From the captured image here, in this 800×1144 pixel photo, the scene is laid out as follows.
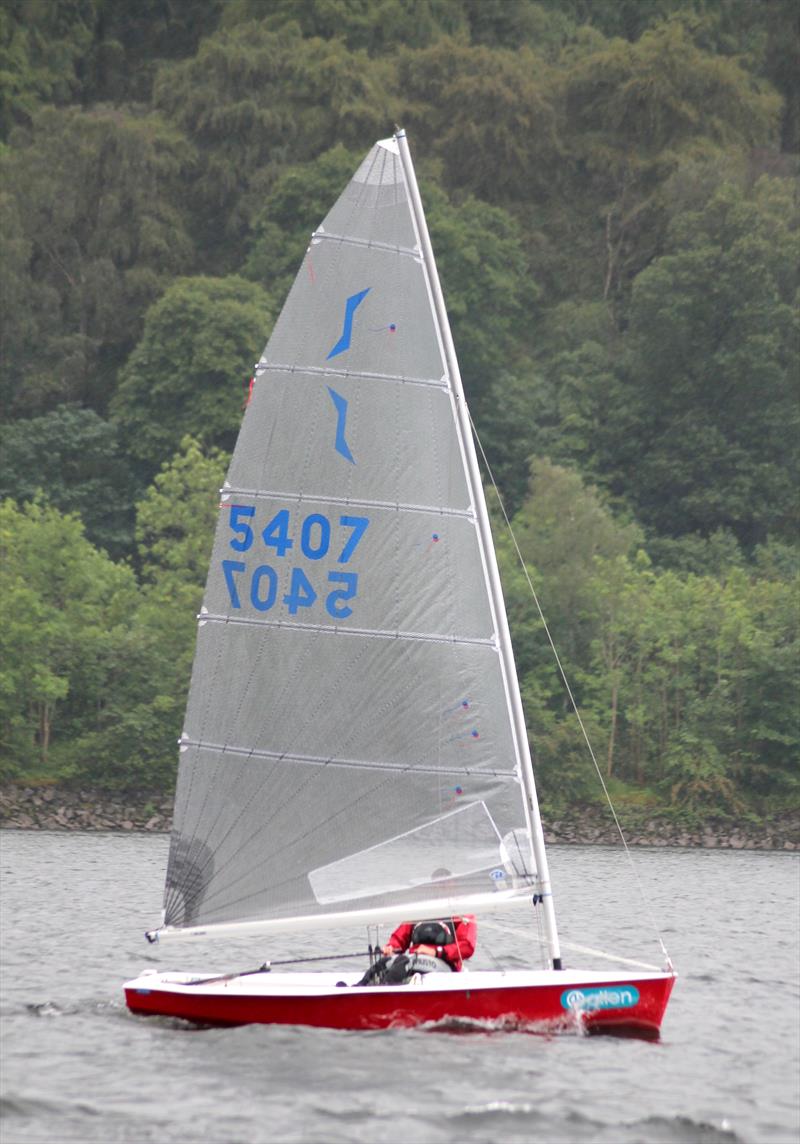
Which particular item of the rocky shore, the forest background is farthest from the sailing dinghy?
the forest background

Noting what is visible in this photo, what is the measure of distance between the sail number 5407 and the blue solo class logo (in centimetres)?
476

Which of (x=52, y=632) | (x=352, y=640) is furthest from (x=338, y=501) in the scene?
(x=52, y=632)

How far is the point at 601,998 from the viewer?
20.4 m

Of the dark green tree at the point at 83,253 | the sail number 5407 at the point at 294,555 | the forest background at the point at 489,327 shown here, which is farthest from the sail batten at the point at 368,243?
the dark green tree at the point at 83,253

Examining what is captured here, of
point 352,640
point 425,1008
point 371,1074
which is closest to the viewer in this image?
point 371,1074

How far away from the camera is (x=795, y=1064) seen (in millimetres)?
21859

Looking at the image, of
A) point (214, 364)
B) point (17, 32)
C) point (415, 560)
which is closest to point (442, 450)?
point (415, 560)

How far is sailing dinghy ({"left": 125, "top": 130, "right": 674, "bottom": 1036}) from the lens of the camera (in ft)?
67.9

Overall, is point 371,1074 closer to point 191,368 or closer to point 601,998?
point 601,998

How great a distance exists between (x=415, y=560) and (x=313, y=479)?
1.47m

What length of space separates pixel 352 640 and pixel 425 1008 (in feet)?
13.2

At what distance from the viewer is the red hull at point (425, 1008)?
66.2 ft

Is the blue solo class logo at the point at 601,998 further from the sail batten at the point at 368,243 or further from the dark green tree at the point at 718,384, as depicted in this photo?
the dark green tree at the point at 718,384

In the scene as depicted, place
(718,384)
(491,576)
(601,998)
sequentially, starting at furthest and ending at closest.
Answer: (718,384)
(491,576)
(601,998)
